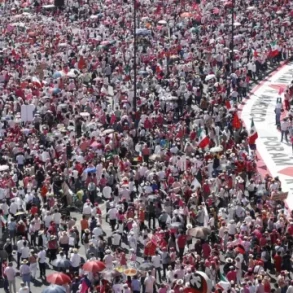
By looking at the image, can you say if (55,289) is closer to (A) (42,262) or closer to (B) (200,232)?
(A) (42,262)

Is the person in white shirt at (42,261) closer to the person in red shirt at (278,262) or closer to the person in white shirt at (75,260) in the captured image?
the person in white shirt at (75,260)

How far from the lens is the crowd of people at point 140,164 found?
27047mm

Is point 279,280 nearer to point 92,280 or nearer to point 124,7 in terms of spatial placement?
point 92,280

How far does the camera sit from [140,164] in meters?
35.6

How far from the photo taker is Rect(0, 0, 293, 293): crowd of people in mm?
27047

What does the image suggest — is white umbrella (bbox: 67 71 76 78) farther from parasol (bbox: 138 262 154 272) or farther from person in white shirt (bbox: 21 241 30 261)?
parasol (bbox: 138 262 154 272)

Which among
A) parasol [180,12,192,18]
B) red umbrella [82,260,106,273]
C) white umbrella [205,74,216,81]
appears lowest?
red umbrella [82,260,106,273]

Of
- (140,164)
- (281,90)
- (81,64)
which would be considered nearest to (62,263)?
(140,164)

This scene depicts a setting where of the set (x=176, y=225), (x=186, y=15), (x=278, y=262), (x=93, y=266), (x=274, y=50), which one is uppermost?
(x=186, y=15)

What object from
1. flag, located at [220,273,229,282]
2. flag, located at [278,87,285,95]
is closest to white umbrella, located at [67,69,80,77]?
flag, located at [278,87,285,95]

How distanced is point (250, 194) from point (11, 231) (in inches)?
315

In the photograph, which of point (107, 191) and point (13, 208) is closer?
point (13, 208)

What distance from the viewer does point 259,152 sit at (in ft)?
131

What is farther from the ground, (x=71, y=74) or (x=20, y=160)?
(x=71, y=74)
